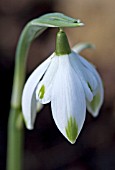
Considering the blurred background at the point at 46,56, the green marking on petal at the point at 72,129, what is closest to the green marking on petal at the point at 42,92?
the green marking on petal at the point at 72,129

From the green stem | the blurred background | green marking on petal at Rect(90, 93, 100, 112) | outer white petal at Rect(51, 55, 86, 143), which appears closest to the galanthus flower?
outer white petal at Rect(51, 55, 86, 143)

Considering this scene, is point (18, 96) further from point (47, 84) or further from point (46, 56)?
point (46, 56)

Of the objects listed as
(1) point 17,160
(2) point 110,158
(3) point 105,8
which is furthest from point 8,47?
(1) point 17,160

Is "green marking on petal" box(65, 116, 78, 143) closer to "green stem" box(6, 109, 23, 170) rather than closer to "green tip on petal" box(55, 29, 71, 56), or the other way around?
"green tip on petal" box(55, 29, 71, 56)

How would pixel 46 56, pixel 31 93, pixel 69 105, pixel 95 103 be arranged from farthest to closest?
pixel 46 56 → pixel 95 103 → pixel 31 93 → pixel 69 105

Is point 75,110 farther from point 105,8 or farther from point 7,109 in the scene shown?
point 105,8

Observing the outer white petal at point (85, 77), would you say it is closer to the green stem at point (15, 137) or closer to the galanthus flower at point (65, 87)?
the galanthus flower at point (65, 87)

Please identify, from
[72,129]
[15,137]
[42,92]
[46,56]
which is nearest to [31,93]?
[42,92]

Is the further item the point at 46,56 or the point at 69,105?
the point at 46,56
